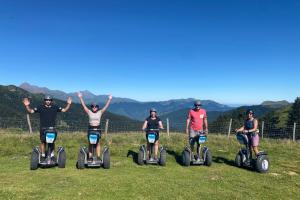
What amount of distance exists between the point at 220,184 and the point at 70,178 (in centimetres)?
499

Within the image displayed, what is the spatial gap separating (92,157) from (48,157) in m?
1.65

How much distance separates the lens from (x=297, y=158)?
19.9 metres

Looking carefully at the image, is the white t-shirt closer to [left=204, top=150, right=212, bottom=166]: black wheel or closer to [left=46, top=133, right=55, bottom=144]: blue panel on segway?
[left=46, top=133, right=55, bottom=144]: blue panel on segway

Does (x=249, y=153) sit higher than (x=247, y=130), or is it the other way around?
(x=247, y=130)

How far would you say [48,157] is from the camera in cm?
1421

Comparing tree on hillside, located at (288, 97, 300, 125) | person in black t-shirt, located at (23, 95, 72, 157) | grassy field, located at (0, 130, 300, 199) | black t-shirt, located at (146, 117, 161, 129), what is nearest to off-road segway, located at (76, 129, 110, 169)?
grassy field, located at (0, 130, 300, 199)

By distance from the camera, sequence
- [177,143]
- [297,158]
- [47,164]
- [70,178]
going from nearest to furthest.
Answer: [70,178] < [47,164] < [297,158] < [177,143]

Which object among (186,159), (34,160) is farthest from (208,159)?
(34,160)

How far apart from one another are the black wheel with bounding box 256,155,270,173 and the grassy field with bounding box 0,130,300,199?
0.94 ft

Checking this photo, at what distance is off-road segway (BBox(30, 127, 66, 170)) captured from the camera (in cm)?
1376

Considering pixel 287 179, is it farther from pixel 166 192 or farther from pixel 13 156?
pixel 13 156

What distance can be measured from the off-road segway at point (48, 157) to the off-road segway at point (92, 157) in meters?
0.70


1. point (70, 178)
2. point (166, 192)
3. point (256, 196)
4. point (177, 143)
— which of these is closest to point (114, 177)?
point (70, 178)

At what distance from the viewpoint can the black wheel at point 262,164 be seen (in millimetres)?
15227
